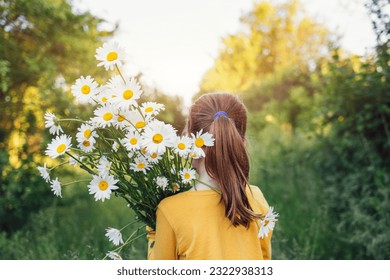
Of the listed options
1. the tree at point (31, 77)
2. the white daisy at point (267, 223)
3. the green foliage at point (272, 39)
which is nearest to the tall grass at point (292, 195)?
the white daisy at point (267, 223)

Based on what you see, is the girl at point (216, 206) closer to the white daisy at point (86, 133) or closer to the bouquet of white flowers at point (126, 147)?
the bouquet of white flowers at point (126, 147)

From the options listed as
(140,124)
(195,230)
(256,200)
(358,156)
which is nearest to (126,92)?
(140,124)

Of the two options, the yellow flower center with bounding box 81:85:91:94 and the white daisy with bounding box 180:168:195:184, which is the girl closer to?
the white daisy with bounding box 180:168:195:184

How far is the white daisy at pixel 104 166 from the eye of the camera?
1587 mm

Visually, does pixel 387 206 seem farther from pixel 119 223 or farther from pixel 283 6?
pixel 283 6

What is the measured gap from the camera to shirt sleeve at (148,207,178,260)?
1702 millimetres

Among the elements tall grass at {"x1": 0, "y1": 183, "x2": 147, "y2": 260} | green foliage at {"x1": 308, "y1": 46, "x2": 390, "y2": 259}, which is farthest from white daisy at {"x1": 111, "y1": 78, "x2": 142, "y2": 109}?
green foliage at {"x1": 308, "y1": 46, "x2": 390, "y2": 259}

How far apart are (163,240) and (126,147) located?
1.24 feet

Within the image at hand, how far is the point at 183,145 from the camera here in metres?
1.57

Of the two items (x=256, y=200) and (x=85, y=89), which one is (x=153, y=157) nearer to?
(x=85, y=89)

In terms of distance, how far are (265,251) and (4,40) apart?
3.74 meters

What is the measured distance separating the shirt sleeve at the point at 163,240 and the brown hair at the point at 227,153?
0.23m

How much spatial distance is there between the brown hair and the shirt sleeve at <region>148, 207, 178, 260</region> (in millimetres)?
227

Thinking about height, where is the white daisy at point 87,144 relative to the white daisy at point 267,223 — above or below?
above
